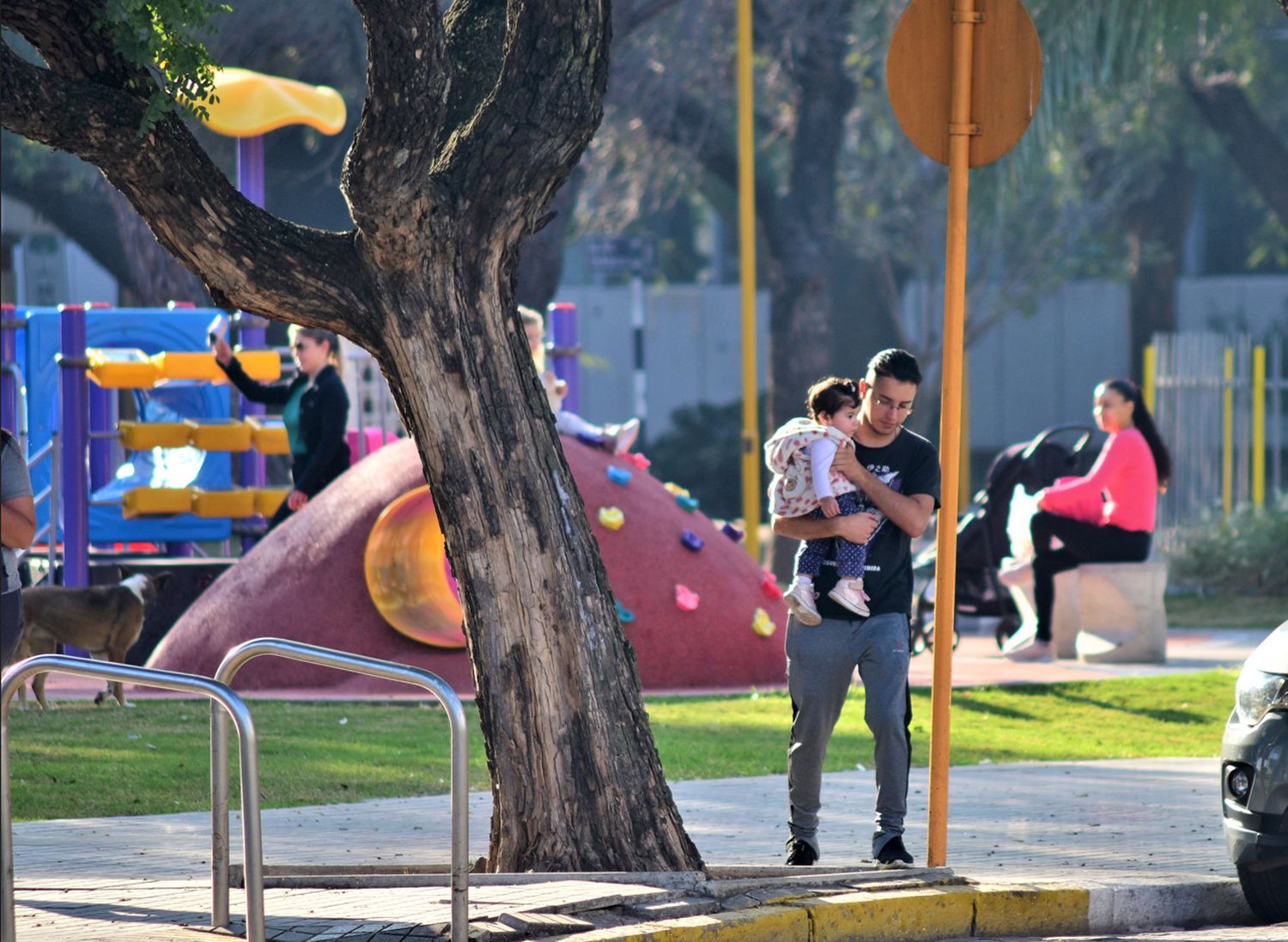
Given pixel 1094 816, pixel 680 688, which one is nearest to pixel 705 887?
pixel 1094 816

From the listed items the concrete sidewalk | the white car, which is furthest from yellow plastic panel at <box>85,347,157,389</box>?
the white car

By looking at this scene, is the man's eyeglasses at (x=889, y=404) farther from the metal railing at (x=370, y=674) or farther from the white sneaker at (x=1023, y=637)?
the white sneaker at (x=1023, y=637)

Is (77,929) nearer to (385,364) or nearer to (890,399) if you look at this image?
(385,364)

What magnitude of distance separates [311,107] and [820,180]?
824 cm

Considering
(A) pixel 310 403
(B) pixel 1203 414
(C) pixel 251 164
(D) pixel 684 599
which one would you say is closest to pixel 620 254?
(B) pixel 1203 414

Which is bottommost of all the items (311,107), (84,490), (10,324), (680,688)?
(680,688)

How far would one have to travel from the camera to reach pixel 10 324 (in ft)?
54.1

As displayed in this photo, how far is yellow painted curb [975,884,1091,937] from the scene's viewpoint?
20.6 feet

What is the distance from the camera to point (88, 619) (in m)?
11.5

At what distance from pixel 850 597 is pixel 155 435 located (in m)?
8.22

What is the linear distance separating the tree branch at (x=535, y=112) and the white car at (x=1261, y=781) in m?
2.79

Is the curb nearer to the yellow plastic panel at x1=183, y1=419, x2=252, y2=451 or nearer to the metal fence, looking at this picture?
the yellow plastic panel at x1=183, y1=419, x2=252, y2=451

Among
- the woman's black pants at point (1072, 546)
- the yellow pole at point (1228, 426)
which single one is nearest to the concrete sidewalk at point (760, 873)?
the woman's black pants at point (1072, 546)

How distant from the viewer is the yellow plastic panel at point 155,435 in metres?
13.8
